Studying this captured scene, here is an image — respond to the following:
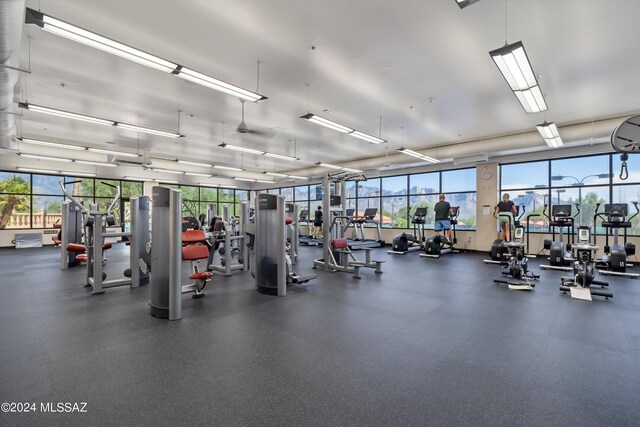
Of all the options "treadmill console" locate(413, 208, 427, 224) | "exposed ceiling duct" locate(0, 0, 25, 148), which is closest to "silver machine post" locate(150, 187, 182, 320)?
"exposed ceiling duct" locate(0, 0, 25, 148)

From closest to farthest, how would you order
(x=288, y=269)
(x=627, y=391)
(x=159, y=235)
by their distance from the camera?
(x=627, y=391)
(x=159, y=235)
(x=288, y=269)

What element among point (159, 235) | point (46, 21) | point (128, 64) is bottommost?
point (159, 235)

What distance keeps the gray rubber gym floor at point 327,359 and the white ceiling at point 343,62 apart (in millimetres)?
3604

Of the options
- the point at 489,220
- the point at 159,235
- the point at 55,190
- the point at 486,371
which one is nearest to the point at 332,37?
the point at 159,235

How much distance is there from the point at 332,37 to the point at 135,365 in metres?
4.26

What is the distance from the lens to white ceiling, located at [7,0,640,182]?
132 inches

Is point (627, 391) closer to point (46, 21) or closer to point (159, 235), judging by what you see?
point (159, 235)

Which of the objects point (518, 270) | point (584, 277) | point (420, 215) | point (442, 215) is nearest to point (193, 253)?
point (518, 270)

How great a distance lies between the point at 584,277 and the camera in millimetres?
4660

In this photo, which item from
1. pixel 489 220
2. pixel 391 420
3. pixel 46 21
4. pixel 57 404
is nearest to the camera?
pixel 391 420

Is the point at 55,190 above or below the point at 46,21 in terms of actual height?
below

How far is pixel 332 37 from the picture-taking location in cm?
383

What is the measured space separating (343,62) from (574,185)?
822cm

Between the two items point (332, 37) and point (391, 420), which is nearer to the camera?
point (391, 420)
